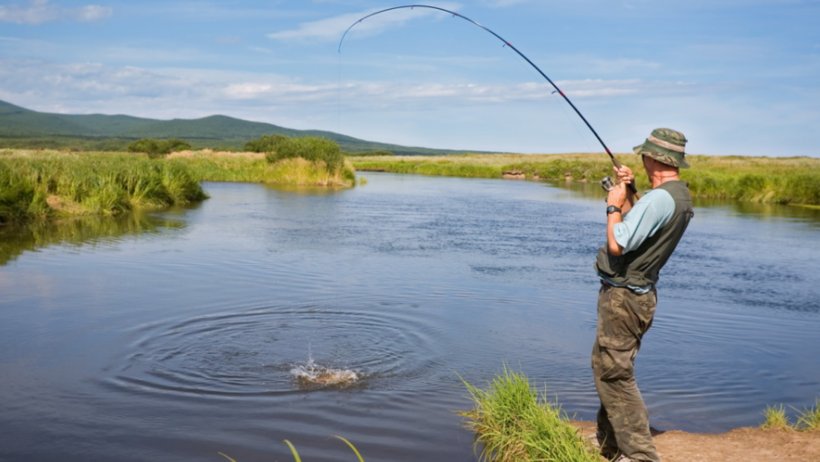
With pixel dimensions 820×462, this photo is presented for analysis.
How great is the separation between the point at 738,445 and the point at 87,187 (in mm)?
17671

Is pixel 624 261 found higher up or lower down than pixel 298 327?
higher up

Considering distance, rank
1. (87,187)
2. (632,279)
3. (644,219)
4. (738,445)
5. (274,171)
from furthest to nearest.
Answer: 1. (274,171)
2. (87,187)
3. (738,445)
4. (632,279)
5. (644,219)

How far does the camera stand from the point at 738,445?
4973 millimetres

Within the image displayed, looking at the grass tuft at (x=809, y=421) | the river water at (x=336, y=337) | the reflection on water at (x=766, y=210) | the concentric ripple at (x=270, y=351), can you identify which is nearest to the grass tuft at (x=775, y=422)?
the grass tuft at (x=809, y=421)

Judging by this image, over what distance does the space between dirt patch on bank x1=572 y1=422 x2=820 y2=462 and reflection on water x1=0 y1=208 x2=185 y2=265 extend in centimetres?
1024

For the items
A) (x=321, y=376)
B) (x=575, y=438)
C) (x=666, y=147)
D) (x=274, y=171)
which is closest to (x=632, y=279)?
(x=666, y=147)

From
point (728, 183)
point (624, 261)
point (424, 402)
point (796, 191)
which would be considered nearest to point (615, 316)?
point (624, 261)

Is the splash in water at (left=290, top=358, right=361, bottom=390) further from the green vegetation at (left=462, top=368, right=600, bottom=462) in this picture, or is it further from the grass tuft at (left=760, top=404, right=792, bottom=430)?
the grass tuft at (left=760, top=404, right=792, bottom=430)

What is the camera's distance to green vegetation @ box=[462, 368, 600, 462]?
4461 millimetres

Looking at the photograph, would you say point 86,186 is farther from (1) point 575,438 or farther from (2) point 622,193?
(2) point 622,193

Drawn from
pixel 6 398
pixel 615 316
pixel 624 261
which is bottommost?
pixel 6 398

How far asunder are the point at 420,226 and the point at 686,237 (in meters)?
5.98

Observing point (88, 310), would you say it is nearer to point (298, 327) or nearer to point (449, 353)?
point (298, 327)

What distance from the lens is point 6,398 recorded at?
5930mm
